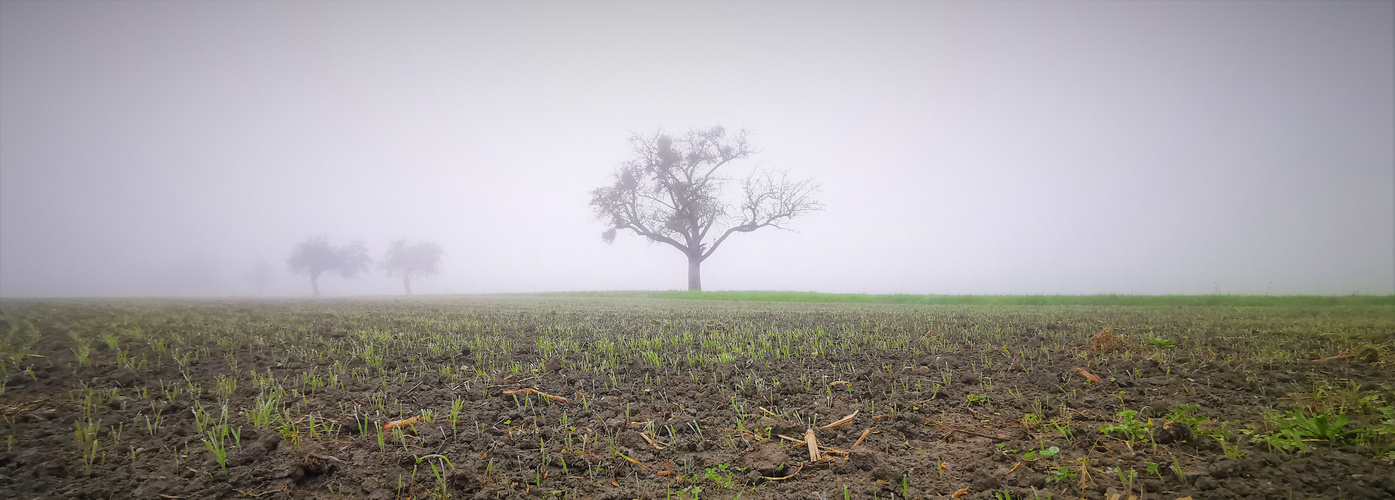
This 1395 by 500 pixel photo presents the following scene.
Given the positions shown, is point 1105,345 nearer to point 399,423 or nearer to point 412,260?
point 399,423

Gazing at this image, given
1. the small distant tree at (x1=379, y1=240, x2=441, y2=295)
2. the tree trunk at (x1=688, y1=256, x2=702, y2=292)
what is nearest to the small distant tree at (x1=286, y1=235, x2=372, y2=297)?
the small distant tree at (x1=379, y1=240, x2=441, y2=295)

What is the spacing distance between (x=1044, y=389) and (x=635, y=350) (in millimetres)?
3469

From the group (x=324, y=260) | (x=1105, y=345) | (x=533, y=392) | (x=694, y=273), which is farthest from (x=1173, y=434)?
(x=324, y=260)

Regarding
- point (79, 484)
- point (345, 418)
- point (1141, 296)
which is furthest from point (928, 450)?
point (1141, 296)

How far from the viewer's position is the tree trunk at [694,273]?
101 ft

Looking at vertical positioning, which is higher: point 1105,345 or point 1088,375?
point 1105,345

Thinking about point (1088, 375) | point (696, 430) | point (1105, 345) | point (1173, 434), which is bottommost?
point (696, 430)

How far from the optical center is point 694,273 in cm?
3112

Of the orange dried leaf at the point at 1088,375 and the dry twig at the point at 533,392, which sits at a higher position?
the orange dried leaf at the point at 1088,375

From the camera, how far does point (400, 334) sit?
6172 millimetres

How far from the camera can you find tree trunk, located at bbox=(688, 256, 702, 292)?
3088 centimetres

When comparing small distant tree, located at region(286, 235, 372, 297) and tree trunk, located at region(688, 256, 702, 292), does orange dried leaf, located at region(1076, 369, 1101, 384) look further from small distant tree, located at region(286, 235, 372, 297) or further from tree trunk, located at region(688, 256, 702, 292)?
small distant tree, located at region(286, 235, 372, 297)

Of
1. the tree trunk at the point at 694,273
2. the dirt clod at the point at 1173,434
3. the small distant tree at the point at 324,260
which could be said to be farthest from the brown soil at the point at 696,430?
the small distant tree at the point at 324,260

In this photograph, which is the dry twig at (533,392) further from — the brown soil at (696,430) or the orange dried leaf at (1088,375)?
the orange dried leaf at (1088,375)
